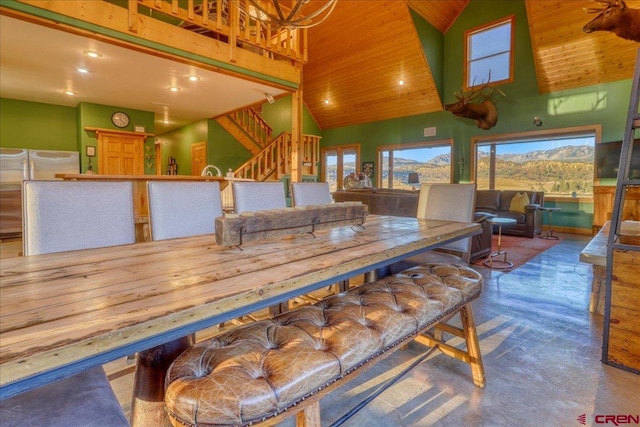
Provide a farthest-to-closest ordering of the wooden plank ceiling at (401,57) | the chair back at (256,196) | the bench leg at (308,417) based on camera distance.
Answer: the wooden plank ceiling at (401,57)
the chair back at (256,196)
the bench leg at (308,417)

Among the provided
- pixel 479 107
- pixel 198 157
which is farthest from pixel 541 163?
pixel 198 157

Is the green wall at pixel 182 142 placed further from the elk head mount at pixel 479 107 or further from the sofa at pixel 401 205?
the elk head mount at pixel 479 107

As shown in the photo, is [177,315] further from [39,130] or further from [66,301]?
[39,130]

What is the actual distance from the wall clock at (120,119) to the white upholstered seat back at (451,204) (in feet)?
21.5

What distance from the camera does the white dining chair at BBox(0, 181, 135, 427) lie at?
2.65ft

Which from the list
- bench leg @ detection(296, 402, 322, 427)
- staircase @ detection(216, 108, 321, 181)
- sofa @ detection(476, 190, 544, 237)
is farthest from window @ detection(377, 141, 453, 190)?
bench leg @ detection(296, 402, 322, 427)

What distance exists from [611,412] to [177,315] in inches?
76.2

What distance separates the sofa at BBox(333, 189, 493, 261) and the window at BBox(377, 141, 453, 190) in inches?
121

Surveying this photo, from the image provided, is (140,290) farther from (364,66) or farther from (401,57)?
(364,66)

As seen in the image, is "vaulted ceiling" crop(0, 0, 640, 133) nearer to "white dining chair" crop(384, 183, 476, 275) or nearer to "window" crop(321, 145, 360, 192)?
"window" crop(321, 145, 360, 192)

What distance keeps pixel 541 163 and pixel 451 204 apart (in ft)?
19.5

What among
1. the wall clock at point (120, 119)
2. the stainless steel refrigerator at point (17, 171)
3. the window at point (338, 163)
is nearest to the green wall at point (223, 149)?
the wall clock at point (120, 119)

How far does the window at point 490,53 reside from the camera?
7156mm

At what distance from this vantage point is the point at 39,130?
21.0 ft
